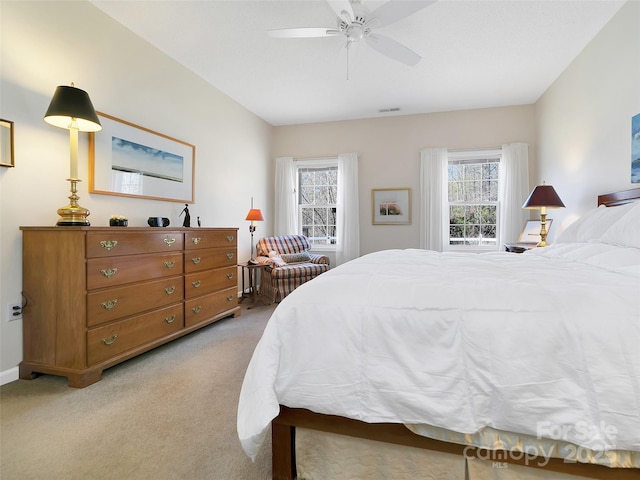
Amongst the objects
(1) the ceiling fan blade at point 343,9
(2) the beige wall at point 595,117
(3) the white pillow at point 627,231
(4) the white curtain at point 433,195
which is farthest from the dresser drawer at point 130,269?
(2) the beige wall at point 595,117

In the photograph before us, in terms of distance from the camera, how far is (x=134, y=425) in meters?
1.58

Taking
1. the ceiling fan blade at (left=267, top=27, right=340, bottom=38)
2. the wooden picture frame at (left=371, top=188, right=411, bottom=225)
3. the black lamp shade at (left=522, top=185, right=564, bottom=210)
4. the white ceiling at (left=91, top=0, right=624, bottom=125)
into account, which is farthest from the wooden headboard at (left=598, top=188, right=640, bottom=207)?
the ceiling fan blade at (left=267, top=27, right=340, bottom=38)

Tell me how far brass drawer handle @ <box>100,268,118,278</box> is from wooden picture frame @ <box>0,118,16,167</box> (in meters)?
0.89

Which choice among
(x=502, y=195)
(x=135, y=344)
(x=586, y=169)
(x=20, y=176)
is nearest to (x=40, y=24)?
(x=20, y=176)

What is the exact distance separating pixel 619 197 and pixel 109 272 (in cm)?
399

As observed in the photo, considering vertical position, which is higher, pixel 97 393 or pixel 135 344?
pixel 135 344

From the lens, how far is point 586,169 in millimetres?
3047

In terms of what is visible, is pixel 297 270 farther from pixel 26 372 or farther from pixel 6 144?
pixel 6 144

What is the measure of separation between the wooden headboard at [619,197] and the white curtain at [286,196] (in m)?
4.01

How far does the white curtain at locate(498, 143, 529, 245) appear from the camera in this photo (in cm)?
438

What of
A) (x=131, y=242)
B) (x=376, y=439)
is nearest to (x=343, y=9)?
(x=131, y=242)

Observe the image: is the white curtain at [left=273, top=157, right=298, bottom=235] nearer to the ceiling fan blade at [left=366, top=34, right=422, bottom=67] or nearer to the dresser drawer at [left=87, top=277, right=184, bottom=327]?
the dresser drawer at [left=87, top=277, right=184, bottom=327]

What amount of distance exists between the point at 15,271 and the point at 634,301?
3247 mm

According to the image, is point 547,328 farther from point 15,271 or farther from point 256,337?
point 15,271
